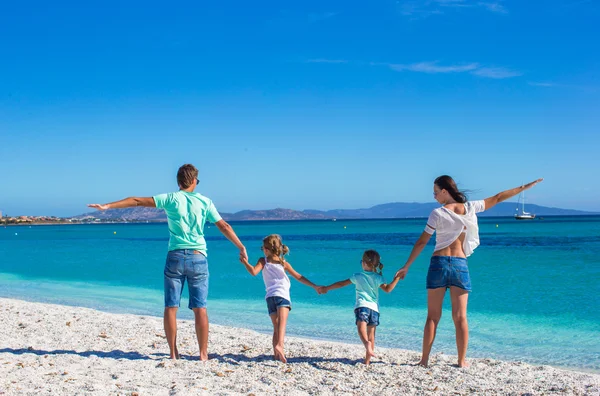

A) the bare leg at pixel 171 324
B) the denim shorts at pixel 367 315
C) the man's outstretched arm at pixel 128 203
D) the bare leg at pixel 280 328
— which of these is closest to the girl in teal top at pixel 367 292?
the denim shorts at pixel 367 315

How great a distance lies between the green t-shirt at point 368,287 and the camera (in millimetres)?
5594

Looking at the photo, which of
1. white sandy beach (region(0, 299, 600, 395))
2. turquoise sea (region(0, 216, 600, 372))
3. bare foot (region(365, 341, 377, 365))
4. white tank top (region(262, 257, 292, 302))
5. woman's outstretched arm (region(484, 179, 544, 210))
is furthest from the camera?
turquoise sea (region(0, 216, 600, 372))

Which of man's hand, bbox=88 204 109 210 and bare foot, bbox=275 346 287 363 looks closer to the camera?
man's hand, bbox=88 204 109 210

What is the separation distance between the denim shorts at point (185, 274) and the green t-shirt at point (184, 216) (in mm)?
77

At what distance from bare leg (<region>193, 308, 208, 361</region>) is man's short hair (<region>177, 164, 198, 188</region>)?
4.08 feet

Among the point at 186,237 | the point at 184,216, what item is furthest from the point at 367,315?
the point at 184,216

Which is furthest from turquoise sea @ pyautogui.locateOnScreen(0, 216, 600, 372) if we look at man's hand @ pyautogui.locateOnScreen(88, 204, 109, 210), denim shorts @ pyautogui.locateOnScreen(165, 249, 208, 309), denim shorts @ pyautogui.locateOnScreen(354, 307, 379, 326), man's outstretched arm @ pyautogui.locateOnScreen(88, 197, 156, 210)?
man's hand @ pyautogui.locateOnScreen(88, 204, 109, 210)

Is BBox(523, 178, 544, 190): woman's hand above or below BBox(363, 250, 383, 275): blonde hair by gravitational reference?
above

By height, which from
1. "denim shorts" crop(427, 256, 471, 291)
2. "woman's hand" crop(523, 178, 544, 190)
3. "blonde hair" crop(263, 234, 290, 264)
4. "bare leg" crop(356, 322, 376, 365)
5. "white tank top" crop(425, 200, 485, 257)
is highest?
"woman's hand" crop(523, 178, 544, 190)

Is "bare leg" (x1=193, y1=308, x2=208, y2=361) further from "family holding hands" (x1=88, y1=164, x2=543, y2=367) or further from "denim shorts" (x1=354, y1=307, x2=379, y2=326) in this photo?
"denim shorts" (x1=354, y1=307, x2=379, y2=326)

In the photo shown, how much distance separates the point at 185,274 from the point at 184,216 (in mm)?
562

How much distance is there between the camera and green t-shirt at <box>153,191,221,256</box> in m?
5.33

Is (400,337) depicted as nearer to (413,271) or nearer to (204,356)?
(204,356)

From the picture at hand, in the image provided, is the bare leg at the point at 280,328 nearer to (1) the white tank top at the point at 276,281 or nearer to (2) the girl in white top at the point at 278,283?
(2) the girl in white top at the point at 278,283
